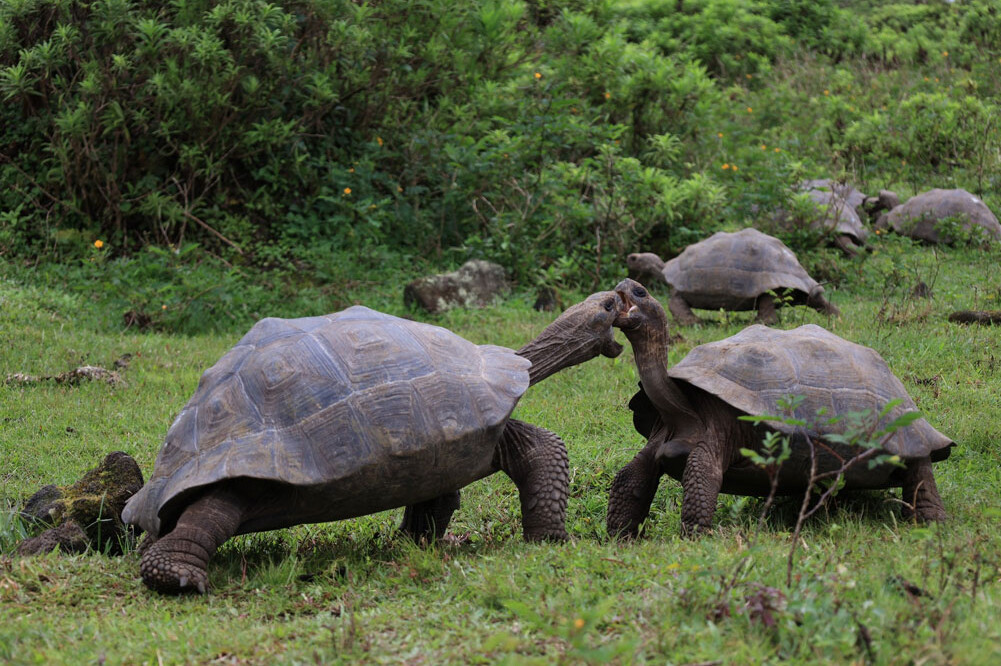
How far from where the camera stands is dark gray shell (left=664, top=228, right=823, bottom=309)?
24.6 feet

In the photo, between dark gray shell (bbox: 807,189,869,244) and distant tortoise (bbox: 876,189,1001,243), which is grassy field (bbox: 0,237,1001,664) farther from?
distant tortoise (bbox: 876,189,1001,243)

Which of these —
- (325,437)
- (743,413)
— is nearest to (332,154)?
(743,413)

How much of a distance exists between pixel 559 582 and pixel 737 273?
198 inches

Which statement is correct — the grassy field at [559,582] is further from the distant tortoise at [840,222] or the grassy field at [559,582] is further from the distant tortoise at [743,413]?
the distant tortoise at [840,222]

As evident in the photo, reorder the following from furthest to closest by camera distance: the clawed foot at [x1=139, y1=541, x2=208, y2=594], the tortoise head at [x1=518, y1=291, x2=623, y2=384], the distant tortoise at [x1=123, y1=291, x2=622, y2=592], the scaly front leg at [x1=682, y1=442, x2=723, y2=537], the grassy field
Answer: the tortoise head at [x1=518, y1=291, x2=623, y2=384], the scaly front leg at [x1=682, y1=442, x2=723, y2=537], the distant tortoise at [x1=123, y1=291, x2=622, y2=592], the clawed foot at [x1=139, y1=541, x2=208, y2=594], the grassy field

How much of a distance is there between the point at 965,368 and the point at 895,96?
33.6 feet

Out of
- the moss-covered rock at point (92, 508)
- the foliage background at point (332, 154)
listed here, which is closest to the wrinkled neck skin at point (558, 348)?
the moss-covered rock at point (92, 508)

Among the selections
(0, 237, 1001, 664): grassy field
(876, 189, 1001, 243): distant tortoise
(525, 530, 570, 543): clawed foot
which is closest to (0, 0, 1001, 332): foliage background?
(876, 189, 1001, 243): distant tortoise

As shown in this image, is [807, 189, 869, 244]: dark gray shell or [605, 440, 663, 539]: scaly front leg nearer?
[605, 440, 663, 539]: scaly front leg

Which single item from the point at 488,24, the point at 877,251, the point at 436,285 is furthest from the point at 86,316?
the point at 877,251

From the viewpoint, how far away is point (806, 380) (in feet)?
13.0

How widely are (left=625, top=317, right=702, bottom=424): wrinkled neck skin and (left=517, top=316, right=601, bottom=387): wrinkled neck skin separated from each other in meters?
0.18

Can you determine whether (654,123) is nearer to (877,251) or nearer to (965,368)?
(877,251)

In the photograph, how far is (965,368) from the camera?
6.02 m
